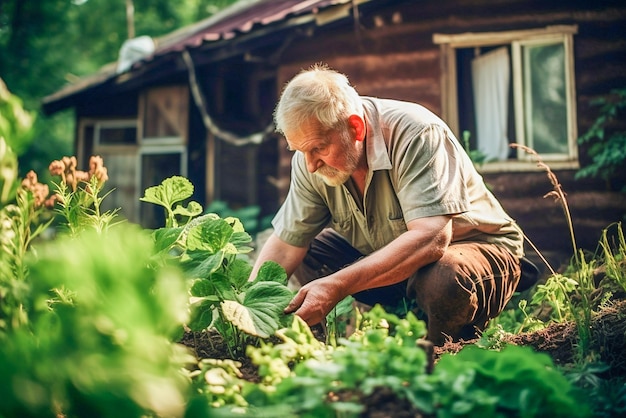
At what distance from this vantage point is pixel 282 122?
2770mm

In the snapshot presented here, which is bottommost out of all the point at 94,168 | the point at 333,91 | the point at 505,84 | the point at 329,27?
the point at 94,168

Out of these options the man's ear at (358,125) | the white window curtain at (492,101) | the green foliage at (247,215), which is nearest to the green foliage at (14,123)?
the man's ear at (358,125)

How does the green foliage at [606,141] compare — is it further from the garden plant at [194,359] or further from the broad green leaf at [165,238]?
the broad green leaf at [165,238]

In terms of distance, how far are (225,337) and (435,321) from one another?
963 mm

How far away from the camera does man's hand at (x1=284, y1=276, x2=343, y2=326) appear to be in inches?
86.4

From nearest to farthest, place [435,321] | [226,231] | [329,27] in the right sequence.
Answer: [226,231] → [435,321] → [329,27]

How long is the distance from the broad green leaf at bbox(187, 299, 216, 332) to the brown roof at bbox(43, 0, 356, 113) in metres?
5.39

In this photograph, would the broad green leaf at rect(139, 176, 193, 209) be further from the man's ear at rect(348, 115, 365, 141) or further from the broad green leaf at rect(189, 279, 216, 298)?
the man's ear at rect(348, 115, 365, 141)

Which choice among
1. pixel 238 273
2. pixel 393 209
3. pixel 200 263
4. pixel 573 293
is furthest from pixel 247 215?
pixel 200 263

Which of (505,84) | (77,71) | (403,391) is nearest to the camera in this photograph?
(403,391)

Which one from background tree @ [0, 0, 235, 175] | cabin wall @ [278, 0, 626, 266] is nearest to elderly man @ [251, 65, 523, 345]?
cabin wall @ [278, 0, 626, 266]

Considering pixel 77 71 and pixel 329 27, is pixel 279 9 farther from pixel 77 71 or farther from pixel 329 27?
pixel 77 71

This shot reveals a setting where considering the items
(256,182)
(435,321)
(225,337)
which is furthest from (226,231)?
(256,182)

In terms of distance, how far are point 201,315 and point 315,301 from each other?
1.26 feet
